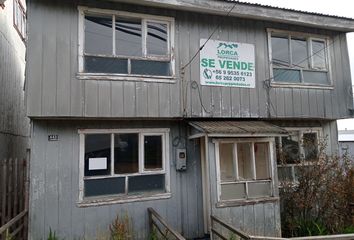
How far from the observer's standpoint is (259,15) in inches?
363

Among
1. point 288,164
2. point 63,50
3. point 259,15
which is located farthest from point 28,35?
point 288,164

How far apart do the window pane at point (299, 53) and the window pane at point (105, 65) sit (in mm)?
5386

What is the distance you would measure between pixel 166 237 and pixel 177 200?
1220 millimetres

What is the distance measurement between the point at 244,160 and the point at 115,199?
3661mm

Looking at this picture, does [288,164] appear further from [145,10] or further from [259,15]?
[145,10]

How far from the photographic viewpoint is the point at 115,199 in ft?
25.6

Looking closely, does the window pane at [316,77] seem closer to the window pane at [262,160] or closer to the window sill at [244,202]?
the window pane at [262,160]

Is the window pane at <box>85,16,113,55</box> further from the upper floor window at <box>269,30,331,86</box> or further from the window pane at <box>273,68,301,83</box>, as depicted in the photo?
the window pane at <box>273,68,301,83</box>

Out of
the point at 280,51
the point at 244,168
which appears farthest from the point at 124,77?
the point at 280,51

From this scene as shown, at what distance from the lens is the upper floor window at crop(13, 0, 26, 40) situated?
12377mm

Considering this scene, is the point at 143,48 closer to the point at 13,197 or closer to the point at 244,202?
the point at 244,202

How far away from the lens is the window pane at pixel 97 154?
7.76 m

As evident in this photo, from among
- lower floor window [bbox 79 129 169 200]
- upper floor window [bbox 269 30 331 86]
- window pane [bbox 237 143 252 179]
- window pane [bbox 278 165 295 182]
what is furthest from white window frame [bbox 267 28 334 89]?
lower floor window [bbox 79 129 169 200]

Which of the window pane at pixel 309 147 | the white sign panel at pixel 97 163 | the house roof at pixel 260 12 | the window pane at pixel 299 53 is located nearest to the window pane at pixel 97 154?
the white sign panel at pixel 97 163
